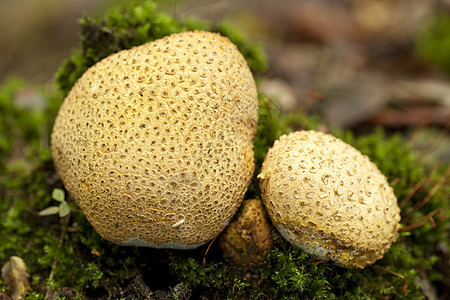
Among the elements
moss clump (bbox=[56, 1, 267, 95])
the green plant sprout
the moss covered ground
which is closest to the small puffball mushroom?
the moss covered ground

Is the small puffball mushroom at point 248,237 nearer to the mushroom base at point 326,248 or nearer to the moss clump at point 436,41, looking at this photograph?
the mushroom base at point 326,248

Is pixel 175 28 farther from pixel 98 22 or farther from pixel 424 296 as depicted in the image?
pixel 424 296

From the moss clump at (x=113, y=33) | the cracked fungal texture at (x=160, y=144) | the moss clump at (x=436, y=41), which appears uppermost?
the moss clump at (x=113, y=33)

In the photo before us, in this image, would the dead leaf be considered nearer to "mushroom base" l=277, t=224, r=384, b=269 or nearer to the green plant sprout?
the green plant sprout

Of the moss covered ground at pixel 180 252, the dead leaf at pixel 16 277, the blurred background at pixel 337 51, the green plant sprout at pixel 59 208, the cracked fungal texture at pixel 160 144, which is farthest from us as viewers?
the blurred background at pixel 337 51

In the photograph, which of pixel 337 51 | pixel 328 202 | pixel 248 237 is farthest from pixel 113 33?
pixel 337 51

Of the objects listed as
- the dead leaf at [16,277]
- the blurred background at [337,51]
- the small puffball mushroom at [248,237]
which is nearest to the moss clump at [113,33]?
the blurred background at [337,51]
